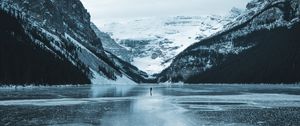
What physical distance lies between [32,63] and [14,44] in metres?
10.3

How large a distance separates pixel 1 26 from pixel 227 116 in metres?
140

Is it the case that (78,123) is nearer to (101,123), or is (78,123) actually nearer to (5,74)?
(101,123)

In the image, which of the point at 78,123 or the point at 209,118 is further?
the point at 209,118

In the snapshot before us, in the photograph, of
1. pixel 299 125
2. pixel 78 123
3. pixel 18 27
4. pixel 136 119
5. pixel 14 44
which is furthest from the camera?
pixel 18 27

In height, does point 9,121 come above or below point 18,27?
below

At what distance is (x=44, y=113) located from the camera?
4959 cm

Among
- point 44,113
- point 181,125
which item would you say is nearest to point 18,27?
point 44,113

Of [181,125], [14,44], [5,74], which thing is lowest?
[181,125]

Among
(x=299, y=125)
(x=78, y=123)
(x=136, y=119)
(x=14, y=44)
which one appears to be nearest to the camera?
(x=299, y=125)

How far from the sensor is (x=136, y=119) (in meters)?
45.3

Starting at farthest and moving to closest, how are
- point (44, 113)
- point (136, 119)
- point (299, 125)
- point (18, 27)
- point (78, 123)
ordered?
point (18, 27) → point (44, 113) → point (136, 119) → point (78, 123) → point (299, 125)

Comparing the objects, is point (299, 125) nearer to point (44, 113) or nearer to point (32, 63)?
point (44, 113)

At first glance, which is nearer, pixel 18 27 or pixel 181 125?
pixel 181 125

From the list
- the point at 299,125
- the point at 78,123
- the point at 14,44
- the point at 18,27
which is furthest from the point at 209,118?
Answer: the point at 18,27
